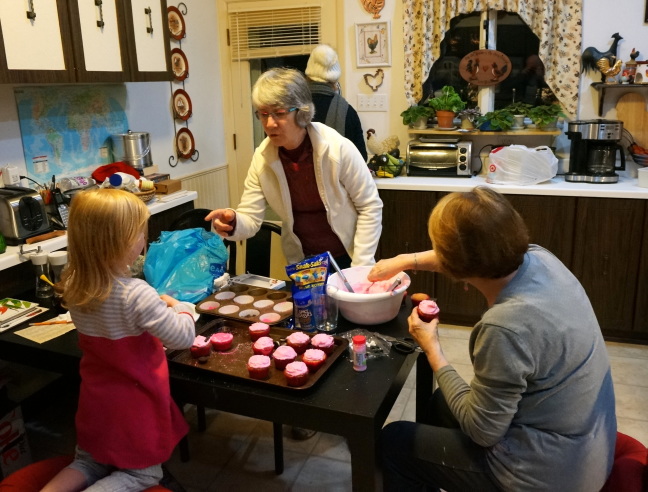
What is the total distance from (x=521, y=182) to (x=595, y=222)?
45cm

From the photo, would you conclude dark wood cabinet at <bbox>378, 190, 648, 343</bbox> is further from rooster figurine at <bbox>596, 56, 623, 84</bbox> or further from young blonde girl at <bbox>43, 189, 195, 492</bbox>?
young blonde girl at <bbox>43, 189, 195, 492</bbox>

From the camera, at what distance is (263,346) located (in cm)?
150

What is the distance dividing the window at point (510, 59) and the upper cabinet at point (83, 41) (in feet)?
5.75

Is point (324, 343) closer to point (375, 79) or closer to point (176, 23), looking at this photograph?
point (375, 79)

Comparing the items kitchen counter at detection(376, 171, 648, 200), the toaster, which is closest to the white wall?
the toaster

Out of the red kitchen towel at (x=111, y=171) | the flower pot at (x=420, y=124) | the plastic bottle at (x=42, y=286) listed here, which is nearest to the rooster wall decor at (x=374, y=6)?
the flower pot at (x=420, y=124)

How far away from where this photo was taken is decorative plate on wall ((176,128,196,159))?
3.83 m

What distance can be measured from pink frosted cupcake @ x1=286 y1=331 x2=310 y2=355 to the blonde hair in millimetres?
469

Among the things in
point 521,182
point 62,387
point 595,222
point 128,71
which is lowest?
point 62,387

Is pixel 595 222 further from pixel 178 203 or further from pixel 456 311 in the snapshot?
pixel 178 203

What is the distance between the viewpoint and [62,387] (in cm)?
278

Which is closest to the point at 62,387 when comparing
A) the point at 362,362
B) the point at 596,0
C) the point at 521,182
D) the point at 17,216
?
the point at 17,216

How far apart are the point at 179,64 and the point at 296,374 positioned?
296 centimetres

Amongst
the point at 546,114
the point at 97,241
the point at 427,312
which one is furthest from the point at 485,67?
the point at 97,241
